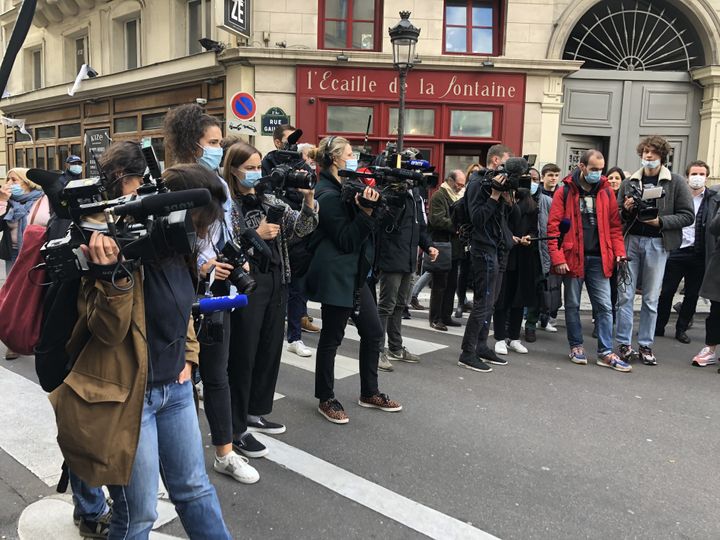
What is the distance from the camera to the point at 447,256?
6.96 metres

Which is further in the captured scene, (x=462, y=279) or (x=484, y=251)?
(x=462, y=279)

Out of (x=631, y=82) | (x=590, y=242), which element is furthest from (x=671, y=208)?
(x=631, y=82)

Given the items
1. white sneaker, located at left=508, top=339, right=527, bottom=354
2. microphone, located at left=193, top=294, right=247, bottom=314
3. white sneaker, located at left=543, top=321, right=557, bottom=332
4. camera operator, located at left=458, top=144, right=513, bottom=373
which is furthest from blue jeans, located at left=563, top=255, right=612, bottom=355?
microphone, located at left=193, top=294, right=247, bottom=314

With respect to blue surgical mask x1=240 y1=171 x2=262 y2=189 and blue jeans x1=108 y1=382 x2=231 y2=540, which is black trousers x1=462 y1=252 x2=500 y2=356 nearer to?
blue surgical mask x1=240 y1=171 x2=262 y2=189

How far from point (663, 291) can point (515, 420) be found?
3956 millimetres

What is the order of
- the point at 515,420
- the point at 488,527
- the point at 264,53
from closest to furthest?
the point at 488,527
the point at 515,420
the point at 264,53

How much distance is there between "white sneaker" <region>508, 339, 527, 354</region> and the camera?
6238 millimetres

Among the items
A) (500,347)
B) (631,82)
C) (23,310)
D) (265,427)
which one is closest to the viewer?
(23,310)

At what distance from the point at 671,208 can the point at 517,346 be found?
2.10m

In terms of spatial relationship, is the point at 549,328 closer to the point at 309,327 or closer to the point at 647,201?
the point at 647,201

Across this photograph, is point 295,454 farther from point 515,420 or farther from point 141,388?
point 141,388

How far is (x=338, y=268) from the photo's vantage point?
4008 millimetres

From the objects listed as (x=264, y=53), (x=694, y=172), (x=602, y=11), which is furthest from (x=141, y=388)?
(x=602, y=11)

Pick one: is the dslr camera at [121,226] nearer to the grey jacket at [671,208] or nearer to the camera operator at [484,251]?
the camera operator at [484,251]
